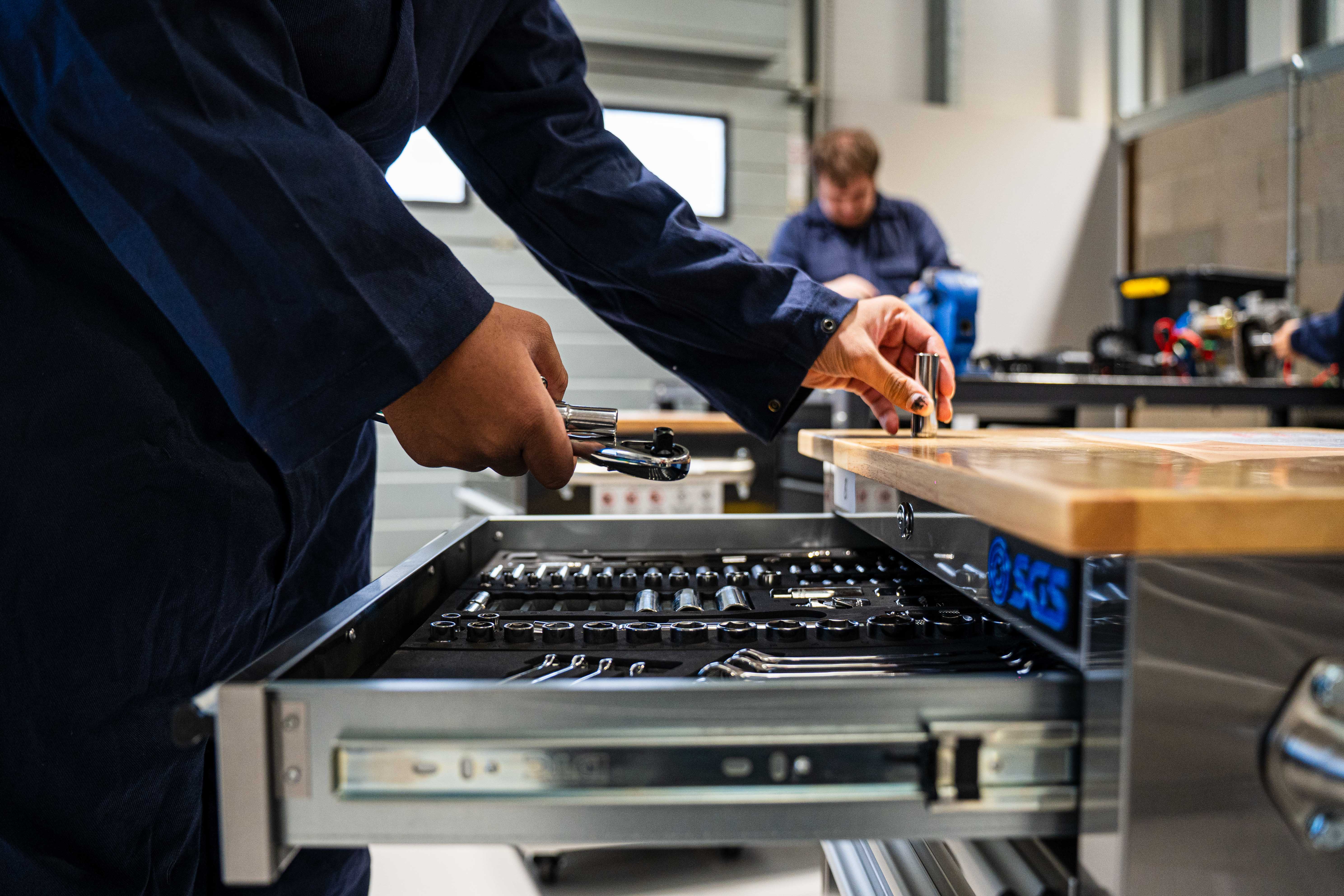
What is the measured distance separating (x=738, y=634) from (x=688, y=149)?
3846 millimetres

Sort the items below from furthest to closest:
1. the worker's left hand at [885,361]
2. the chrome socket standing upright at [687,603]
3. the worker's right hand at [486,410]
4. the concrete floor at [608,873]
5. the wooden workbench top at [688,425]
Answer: the wooden workbench top at [688,425]
the concrete floor at [608,873]
the worker's left hand at [885,361]
the chrome socket standing upright at [687,603]
the worker's right hand at [486,410]

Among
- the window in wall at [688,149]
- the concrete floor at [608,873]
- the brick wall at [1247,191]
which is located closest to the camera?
the concrete floor at [608,873]

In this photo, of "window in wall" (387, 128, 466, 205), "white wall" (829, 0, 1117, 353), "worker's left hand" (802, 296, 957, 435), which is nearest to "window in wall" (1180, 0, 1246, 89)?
"white wall" (829, 0, 1117, 353)

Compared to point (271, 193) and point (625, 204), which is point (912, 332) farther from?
point (271, 193)

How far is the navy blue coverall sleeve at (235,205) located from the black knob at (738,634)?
25 cm

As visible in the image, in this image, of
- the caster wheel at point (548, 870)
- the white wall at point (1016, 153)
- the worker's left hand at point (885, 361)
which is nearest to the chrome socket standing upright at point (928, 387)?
the worker's left hand at point (885, 361)

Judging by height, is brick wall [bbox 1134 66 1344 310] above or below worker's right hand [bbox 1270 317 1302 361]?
above

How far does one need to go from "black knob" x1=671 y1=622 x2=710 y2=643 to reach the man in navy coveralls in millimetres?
125

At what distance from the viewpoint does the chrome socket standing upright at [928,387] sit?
853 millimetres

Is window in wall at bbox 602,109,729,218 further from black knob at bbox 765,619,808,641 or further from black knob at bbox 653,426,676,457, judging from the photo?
black knob at bbox 765,619,808,641

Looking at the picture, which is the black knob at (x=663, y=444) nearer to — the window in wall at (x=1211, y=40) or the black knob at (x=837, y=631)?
the black knob at (x=837, y=631)

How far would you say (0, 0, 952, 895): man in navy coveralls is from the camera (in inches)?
18.5

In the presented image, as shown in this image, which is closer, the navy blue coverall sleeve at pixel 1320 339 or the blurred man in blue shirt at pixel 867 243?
the navy blue coverall sleeve at pixel 1320 339

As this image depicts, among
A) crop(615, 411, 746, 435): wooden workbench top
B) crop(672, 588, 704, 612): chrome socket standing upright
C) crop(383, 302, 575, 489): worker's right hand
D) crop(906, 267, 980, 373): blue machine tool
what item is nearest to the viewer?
crop(383, 302, 575, 489): worker's right hand
